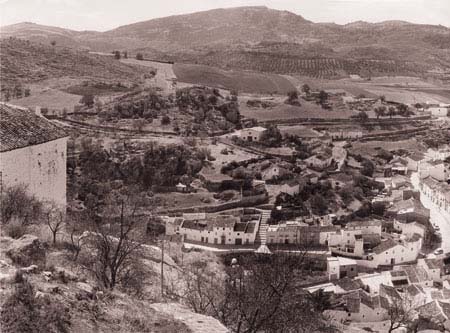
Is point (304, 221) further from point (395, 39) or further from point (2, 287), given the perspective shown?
point (395, 39)

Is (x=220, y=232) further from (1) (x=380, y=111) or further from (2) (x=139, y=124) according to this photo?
(1) (x=380, y=111)

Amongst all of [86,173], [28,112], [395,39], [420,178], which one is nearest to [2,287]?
[28,112]

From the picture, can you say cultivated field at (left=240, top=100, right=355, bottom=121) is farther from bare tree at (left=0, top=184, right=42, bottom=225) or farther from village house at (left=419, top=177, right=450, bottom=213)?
bare tree at (left=0, top=184, right=42, bottom=225)

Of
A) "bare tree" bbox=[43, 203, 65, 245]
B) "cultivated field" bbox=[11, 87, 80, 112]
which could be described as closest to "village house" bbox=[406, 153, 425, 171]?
"cultivated field" bbox=[11, 87, 80, 112]

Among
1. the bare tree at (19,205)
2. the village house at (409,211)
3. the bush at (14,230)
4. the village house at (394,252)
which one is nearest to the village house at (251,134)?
the village house at (409,211)

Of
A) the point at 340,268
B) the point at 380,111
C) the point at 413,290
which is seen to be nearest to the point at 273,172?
the point at 340,268
